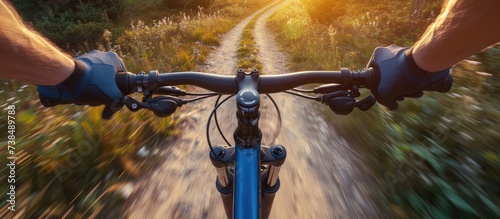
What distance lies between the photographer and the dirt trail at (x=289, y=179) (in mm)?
2689

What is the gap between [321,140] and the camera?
13.3ft

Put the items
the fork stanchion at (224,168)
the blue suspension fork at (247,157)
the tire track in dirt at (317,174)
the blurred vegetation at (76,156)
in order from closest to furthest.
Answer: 1. the blue suspension fork at (247,157)
2. the fork stanchion at (224,168)
3. the blurred vegetation at (76,156)
4. the tire track in dirt at (317,174)

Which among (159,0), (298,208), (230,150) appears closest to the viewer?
(230,150)

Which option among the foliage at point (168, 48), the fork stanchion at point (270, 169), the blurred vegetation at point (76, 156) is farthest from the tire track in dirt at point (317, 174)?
the foliage at point (168, 48)

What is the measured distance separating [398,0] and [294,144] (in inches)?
648

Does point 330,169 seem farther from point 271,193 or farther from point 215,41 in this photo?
point 215,41

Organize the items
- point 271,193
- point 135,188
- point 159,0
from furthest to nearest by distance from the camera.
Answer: point 159,0, point 135,188, point 271,193

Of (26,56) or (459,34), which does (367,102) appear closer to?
(459,34)

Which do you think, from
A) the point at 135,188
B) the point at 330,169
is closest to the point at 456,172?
the point at 330,169

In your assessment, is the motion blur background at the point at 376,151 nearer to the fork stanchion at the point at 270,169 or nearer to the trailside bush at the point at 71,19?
the fork stanchion at the point at 270,169

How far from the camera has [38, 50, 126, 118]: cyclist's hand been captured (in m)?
1.30

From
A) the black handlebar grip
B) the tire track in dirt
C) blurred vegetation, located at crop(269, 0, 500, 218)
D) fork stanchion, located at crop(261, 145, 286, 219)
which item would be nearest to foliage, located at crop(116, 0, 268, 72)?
the tire track in dirt

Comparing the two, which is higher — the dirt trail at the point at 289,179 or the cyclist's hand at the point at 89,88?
the cyclist's hand at the point at 89,88

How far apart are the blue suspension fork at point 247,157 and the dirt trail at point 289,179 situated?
1309 mm
